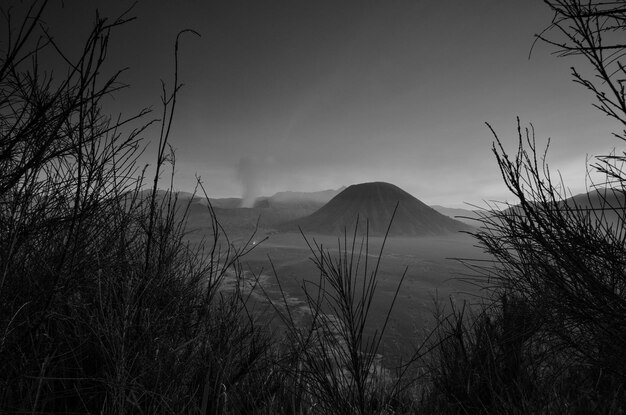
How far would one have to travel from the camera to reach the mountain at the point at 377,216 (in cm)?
8131

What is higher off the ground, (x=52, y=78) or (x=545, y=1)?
(x=545, y=1)

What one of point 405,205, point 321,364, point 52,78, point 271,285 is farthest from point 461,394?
point 405,205

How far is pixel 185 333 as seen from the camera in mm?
2281

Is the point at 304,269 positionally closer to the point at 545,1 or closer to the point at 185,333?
the point at 185,333

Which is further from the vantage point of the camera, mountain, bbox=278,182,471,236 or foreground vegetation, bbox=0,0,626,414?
mountain, bbox=278,182,471,236

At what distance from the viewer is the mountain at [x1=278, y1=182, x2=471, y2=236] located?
8131 cm

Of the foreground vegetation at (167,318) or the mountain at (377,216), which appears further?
the mountain at (377,216)

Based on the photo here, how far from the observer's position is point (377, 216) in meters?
91.2

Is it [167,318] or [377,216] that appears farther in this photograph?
[377,216]

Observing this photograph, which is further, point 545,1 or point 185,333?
point 185,333

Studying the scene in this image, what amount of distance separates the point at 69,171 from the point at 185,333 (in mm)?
1652

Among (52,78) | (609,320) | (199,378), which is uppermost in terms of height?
(52,78)

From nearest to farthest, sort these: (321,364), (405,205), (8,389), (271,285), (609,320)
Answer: (321,364) → (8,389) → (609,320) → (271,285) → (405,205)

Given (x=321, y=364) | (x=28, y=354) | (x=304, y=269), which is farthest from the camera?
(x=304, y=269)
